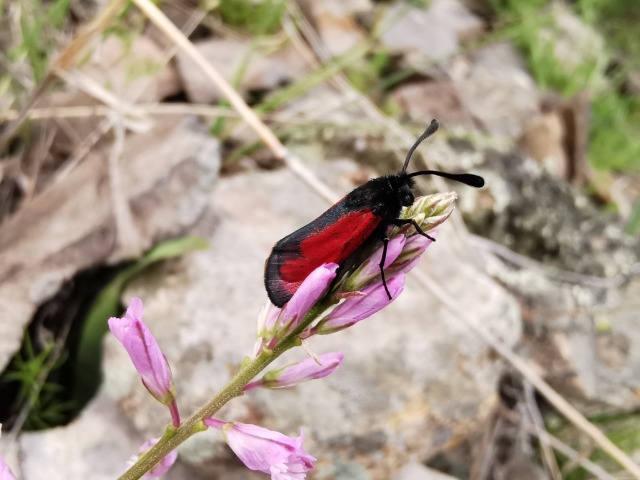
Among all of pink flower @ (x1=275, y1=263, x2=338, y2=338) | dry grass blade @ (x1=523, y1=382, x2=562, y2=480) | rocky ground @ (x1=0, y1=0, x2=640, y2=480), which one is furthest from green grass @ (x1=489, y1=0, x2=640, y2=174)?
pink flower @ (x1=275, y1=263, x2=338, y2=338)

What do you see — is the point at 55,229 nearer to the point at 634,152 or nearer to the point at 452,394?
the point at 452,394

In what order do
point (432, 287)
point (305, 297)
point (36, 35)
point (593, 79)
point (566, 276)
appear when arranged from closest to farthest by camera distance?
point (305, 297), point (432, 287), point (36, 35), point (566, 276), point (593, 79)

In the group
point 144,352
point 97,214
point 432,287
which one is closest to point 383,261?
point 144,352

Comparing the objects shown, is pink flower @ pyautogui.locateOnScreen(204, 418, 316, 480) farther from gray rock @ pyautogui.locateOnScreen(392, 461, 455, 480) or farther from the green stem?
gray rock @ pyautogui.locateOnScreen(392, 461, 455, 480)

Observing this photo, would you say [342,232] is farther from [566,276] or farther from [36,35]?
[566,276]

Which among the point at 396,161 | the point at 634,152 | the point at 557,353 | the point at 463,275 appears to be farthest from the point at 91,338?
the point at 634,152

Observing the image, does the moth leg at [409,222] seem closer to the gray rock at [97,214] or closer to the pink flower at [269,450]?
the pink flower at [269,450]

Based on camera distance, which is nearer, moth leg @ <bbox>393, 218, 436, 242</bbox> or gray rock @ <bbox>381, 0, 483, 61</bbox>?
moth leg @ <bbox>393, 218, 436, 242</bbox>

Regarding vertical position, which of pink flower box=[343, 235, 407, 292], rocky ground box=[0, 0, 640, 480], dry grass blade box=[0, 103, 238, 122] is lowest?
rocky ground box=[0, 0, 640, 480]
